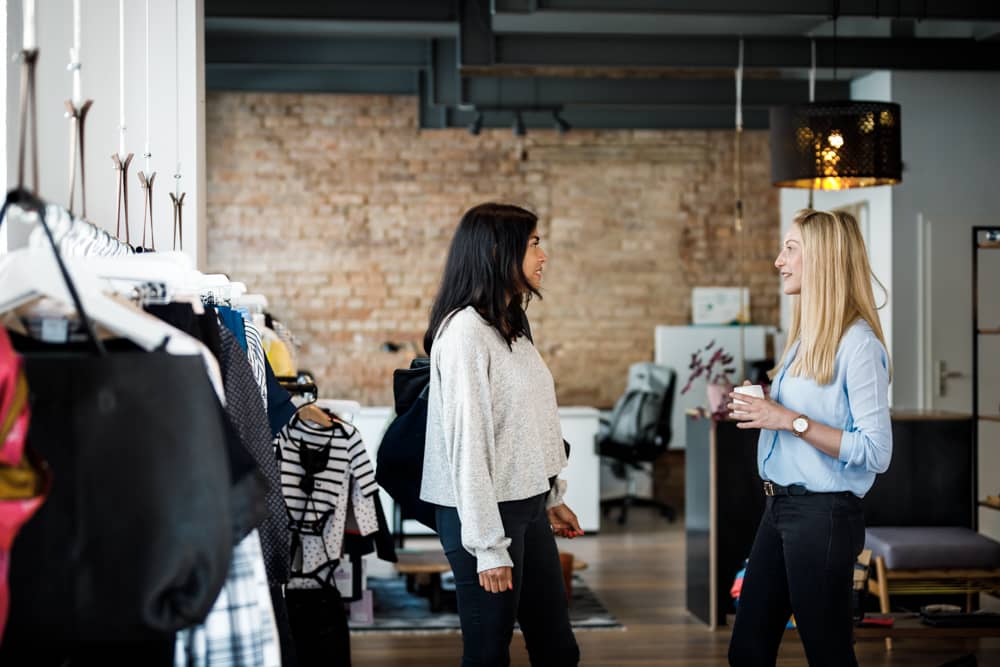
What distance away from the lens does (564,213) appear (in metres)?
9.15

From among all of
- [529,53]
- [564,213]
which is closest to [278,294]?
[564,213]

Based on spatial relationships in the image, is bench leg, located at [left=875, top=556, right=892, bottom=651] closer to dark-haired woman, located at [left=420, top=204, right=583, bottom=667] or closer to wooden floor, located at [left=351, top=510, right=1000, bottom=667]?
wooden floor, located at [left=351, top=510, right=1000, bottom=667]

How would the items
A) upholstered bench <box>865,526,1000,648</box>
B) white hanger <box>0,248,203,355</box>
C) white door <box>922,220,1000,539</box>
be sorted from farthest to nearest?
white door <box>922,220,1000,539</box> → upholstered bench <box>865,526,1000,648</box> → white hanger <box>0,248,203,355</box>

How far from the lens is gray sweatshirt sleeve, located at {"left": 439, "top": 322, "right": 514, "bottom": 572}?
229cm

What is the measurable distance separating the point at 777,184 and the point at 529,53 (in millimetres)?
1823

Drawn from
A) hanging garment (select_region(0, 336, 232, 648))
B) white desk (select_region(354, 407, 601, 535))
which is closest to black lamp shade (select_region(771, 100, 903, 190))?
white desk (select_region(354, 407, 601, 535))

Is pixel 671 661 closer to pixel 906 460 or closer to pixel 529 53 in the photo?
pixel 906 460

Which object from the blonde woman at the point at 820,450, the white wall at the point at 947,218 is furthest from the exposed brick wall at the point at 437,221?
the blonde woman at the point at 820,450

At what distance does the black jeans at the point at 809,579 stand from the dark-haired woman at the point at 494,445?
Answer: 1.52 ft

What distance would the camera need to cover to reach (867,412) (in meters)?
2.47

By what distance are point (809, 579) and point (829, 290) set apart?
67 cm

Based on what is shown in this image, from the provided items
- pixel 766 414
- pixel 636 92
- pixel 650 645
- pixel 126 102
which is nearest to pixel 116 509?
pixel 766 414

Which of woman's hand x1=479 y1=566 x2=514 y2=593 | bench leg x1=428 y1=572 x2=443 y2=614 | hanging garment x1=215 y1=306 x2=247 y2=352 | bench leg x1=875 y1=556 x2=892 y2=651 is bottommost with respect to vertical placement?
bench leg x1=428 y1=572 x2=443 y2=614

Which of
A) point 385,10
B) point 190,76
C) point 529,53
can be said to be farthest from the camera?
point 529,53
